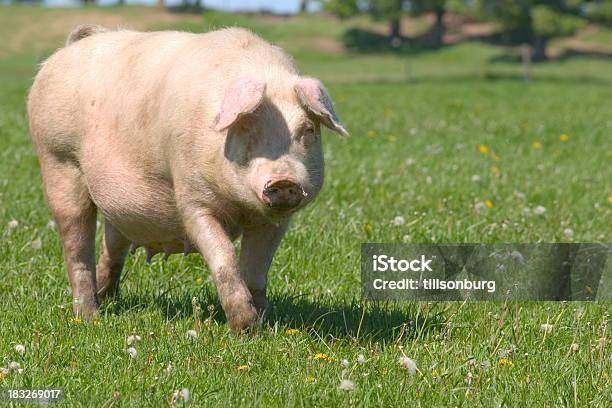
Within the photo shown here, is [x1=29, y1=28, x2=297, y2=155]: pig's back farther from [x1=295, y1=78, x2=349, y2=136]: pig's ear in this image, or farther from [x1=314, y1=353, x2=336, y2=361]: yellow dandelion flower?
[x1=314, y1=353, x2=336, y2=361]: yellow dandelion flower

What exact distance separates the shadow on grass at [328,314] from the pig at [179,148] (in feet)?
0.65

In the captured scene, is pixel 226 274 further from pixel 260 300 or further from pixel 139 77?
pixel 139 77

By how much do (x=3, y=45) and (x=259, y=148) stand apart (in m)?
54.4

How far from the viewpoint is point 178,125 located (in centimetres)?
482

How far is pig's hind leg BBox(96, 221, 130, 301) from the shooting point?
5855 mm

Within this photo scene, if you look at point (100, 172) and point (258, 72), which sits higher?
point (258, 72)

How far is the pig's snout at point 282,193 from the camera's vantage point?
14.1 feet

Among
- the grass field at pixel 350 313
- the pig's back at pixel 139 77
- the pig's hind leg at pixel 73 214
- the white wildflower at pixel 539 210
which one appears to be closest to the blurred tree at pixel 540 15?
the grass field at pixel 350 313

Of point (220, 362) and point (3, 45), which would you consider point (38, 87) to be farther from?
point (3, 45)

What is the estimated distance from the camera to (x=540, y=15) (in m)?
49.6

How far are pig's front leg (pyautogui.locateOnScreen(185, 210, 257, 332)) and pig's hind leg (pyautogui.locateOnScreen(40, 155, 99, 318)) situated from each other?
1158 mm

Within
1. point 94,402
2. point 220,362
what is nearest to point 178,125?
point 220,362

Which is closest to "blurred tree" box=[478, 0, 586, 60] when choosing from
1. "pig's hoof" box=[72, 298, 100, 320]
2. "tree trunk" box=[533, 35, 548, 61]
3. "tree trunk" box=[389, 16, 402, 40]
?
"tree trunk" box=[533, 35, 548, 61]

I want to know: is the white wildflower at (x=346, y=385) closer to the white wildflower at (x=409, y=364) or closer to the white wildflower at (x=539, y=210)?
the white wildflower at (x=409, y=364)
